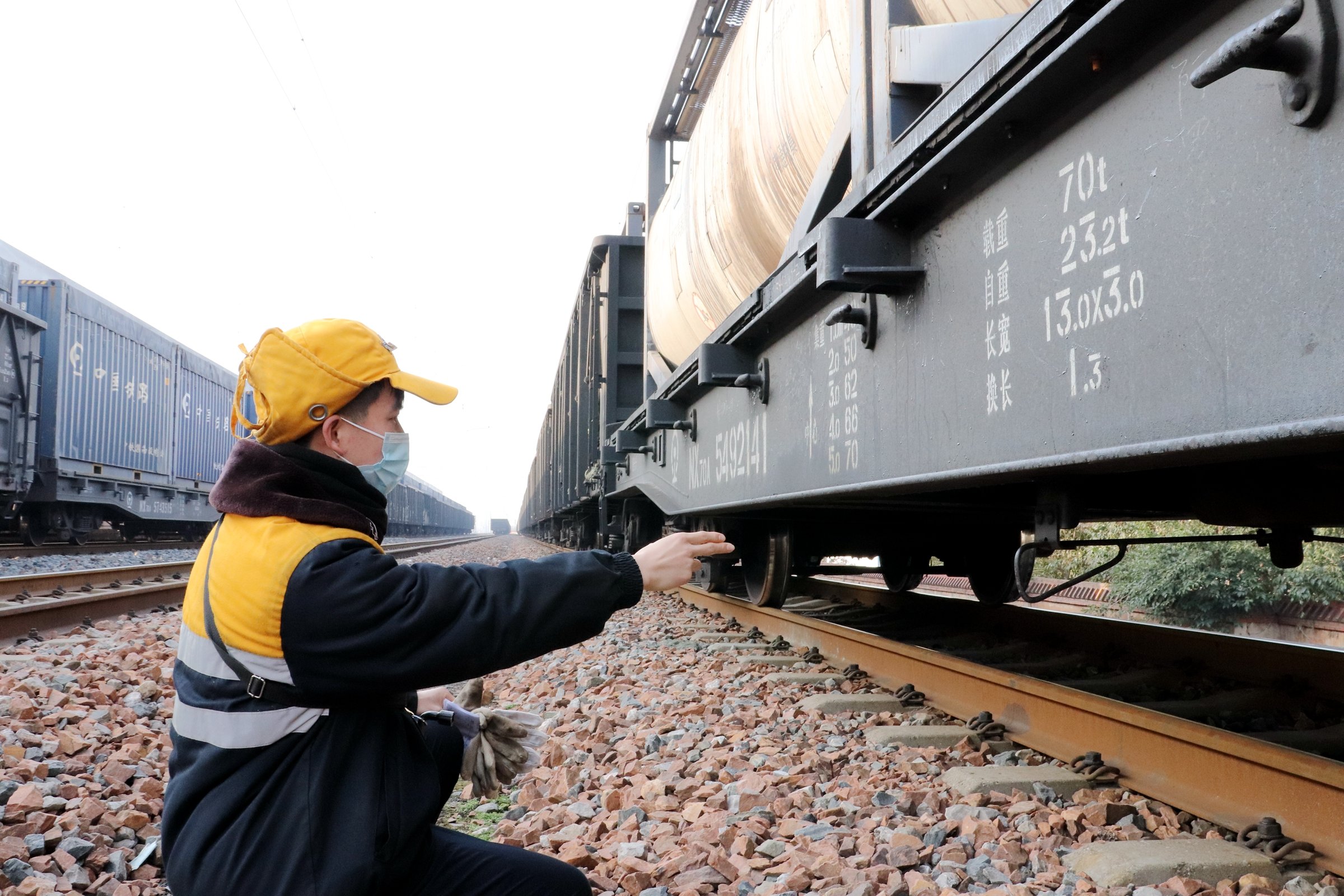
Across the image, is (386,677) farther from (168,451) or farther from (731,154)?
(168,451)

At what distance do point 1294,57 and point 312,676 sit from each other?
5.42 feet

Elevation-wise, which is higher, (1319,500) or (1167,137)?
(1167,137)

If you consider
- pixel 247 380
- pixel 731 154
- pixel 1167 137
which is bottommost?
pixel 247 380

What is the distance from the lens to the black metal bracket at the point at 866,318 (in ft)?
9.34

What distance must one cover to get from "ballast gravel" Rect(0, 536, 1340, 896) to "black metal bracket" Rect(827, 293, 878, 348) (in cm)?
135

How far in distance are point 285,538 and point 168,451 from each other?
19.3m

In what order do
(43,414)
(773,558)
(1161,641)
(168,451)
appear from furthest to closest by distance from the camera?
(168,451) → (43,414) → (773,558) → (1161,641)

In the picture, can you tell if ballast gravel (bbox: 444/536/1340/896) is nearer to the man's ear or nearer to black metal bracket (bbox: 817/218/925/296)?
the man's ear

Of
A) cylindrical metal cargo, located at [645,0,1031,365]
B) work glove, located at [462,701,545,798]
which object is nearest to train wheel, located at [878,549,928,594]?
cylindrical metal cargo, located at [645,0,1031,365]

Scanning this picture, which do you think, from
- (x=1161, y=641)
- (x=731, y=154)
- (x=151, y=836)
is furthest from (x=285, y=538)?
(x=1161, y=641)

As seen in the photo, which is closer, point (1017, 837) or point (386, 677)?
point (386, 677)

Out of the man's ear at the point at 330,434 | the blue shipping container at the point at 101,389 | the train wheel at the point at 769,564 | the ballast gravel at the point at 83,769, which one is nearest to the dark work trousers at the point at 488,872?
the man's ear at the point at 330,434

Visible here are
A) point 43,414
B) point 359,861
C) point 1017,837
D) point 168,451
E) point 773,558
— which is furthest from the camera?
point 168,451

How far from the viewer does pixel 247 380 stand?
1.57 metres
